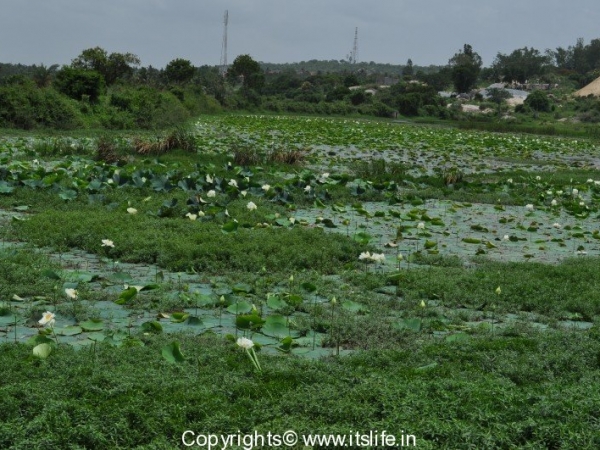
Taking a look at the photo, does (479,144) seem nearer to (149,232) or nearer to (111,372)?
(149,232)

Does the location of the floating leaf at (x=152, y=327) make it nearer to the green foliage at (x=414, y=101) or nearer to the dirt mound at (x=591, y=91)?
the green foliage at (x=414, y=101)

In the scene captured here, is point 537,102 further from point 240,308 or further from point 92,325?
point 92,325

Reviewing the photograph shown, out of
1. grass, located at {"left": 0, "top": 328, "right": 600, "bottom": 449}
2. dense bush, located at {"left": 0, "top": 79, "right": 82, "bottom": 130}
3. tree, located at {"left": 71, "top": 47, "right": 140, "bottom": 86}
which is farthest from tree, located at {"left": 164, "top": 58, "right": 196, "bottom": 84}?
grass, located at {"left": 0, "top": 328, "right": 600, "bottom": 449}

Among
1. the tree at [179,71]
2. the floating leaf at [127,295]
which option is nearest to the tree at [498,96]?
the tree at [179,71]

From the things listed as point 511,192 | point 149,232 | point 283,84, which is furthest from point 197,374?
point 283,84

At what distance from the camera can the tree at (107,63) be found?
32.0 meters

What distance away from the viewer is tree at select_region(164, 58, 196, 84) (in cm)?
4259

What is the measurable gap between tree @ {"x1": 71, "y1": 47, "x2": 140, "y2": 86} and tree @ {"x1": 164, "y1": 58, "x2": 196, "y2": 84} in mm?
7669

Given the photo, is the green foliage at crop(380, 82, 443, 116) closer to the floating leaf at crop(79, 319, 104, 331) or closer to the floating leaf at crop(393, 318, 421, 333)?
the floating leaf at crop(393, 318, 421, 333)

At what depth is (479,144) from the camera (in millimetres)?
20688

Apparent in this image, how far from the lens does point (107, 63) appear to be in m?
32.7

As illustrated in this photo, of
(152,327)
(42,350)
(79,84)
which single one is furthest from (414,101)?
(42,350)

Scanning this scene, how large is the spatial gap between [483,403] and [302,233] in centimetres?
373

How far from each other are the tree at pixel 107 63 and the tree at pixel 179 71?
25.2ft
